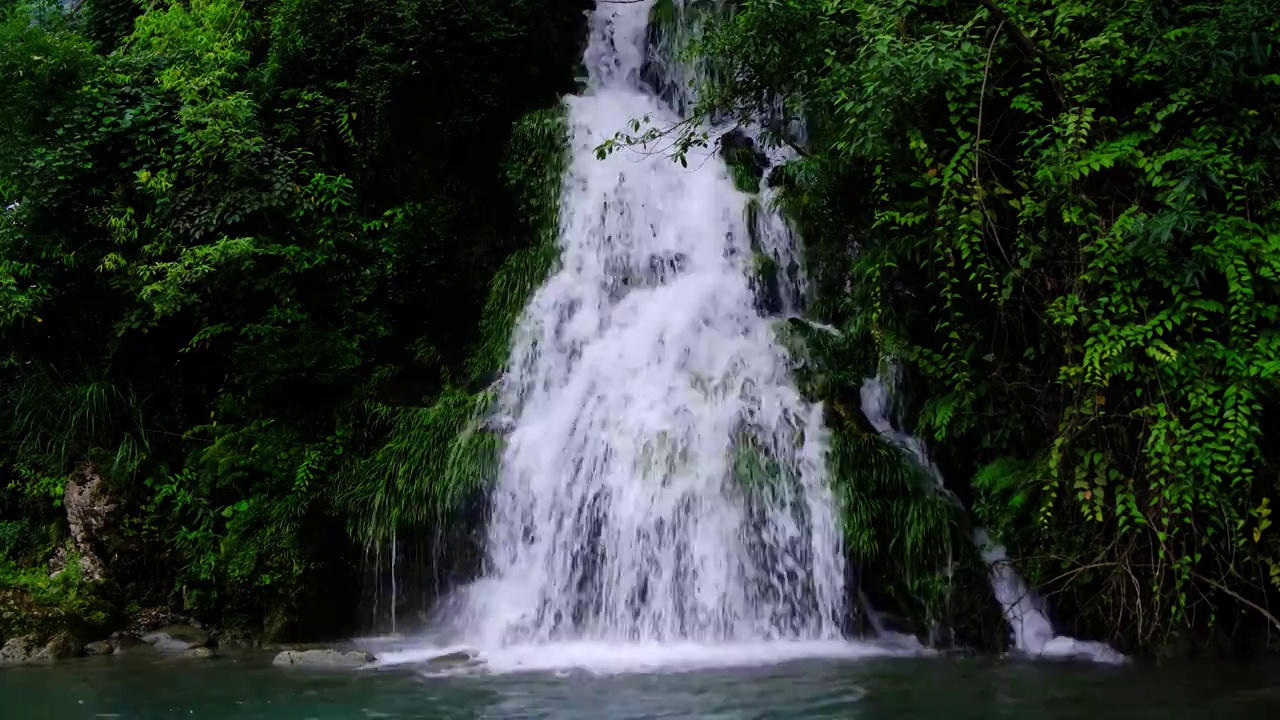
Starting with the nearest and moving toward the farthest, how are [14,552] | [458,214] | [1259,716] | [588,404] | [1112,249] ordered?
1. [1259,716]
2. [1112,249]
3. [588,404]
4. [14,552]
5. [458,214]

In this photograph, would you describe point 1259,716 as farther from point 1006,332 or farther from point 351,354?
point 351,354

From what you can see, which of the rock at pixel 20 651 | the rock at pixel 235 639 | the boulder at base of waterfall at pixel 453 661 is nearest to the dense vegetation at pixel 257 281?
the rock at pixel 235 639

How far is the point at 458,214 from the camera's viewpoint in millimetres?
10172

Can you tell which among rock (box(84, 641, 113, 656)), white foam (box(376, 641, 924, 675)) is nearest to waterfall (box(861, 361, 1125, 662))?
white foam (box(376, 641, 924, 675))

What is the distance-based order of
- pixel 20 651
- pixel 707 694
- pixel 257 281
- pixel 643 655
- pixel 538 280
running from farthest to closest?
pixel 538 280, pixel 257 281, pixel 20 651, pixel 643 655, pixel 707 694

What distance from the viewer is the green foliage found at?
239 inches

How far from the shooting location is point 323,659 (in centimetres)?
720

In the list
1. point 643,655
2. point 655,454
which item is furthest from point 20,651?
point 655,454

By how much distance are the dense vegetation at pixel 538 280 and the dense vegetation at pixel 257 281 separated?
1.5 inches

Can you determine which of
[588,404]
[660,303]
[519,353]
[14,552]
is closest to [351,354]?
[519,353]

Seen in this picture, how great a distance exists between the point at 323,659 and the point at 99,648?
2168mm

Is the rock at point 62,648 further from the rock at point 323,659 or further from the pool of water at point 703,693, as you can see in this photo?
the rock at point 323,659

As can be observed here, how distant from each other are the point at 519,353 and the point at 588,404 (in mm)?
1025

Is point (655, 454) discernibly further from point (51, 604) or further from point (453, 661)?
point (51, 604)
